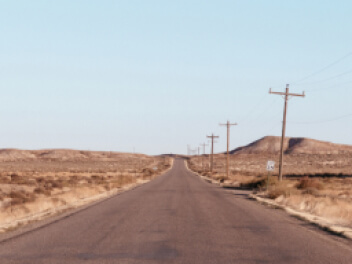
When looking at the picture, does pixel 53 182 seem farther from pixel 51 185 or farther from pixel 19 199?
pixel 19 199

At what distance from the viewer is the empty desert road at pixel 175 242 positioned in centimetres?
1055

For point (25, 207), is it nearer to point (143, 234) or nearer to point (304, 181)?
point (143, 234)

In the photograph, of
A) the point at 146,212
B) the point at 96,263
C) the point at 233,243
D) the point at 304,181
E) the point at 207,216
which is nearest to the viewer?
the point at 96,263

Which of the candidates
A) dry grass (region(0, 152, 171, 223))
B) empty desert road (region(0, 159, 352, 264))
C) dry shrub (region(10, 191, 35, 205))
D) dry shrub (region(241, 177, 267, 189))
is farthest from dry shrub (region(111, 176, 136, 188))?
empty desert road (region(0, 159, 352, 264))

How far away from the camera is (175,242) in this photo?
12.7m

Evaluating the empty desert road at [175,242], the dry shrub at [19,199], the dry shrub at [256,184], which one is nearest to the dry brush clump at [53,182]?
the dry shrub at [19,199]

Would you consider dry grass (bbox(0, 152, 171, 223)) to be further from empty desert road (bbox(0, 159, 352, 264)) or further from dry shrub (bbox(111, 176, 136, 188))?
empty desert road (bbox(0, 159, 352, 264))

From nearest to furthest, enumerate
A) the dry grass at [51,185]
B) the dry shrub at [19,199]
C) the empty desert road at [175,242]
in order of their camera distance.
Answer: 1. the empty desert road at [175,242]
2. the dry shrub at [19,199]
3. the dry grass at [51,185]

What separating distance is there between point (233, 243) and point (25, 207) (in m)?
12.3

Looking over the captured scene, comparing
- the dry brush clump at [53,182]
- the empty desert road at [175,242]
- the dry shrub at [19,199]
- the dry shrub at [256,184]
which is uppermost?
the dry shrub at [256,184]

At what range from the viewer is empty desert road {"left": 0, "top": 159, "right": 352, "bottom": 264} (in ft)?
34.6

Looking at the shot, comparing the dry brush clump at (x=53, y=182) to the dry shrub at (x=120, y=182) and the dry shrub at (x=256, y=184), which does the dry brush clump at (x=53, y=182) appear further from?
the dry shrub at (x=256, y=184)

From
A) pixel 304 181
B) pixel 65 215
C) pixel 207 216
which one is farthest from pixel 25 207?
pixel 304 181

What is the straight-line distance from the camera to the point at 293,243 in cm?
1298
